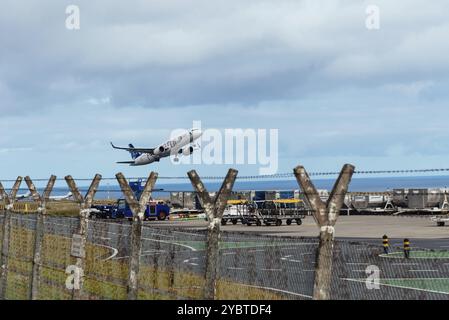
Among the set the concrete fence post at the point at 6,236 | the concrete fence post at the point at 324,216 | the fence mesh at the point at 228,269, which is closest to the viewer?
the concrete fence post at the point at 324,216

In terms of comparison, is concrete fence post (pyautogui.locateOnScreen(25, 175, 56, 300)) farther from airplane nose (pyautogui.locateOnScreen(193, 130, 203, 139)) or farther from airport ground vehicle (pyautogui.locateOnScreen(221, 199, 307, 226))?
airplane nose (pyautogui.locateOnScreen(193, 130, 203, 139))

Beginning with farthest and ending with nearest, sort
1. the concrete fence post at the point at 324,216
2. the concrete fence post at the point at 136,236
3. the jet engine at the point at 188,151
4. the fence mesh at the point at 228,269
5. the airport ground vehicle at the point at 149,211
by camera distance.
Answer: the jet engine at the point at 188,151 → the airport ground vehicle at the point at 149,211 → the concrete fence post at the point at 136,236 → the fence mesh at the point at 228,269 → the concrete fence post at the point at 324,216

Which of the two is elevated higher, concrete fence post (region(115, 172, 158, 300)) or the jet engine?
the jet engine

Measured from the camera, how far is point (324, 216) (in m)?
8.34

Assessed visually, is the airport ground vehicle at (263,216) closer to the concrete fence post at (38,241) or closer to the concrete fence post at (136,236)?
the concrete fence post at (38,241)

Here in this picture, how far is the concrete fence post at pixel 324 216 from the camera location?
8.25m

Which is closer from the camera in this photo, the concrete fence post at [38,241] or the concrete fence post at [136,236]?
the concrete fence post at [136,236]

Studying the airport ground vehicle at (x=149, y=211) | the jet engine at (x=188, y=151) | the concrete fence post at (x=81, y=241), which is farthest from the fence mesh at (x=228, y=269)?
the jet engine at (x=188, y=151)

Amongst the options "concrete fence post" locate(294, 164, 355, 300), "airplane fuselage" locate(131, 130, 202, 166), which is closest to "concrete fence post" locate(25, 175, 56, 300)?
"concrete fence post" locate(294, 164, 355, 300)

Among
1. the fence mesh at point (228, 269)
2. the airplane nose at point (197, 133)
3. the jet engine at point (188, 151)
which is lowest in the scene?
the fence mesh at point (228, 269)

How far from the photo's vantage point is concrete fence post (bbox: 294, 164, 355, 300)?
8.25 meters

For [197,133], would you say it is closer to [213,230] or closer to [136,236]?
[136,236]

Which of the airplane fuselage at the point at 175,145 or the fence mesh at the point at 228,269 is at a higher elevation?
the airplane fuselage at the point at 175,145

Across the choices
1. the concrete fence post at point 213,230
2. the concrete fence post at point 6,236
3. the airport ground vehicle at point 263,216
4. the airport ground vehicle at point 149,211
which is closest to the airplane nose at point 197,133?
the airport ground vehicle at point 149,211
